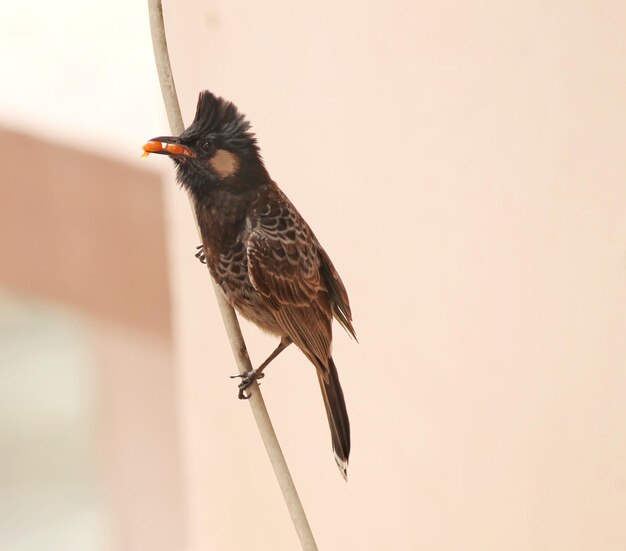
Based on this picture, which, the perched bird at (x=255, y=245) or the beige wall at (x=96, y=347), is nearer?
the perched bird at (x=255, y=245)

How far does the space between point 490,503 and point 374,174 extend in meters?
0.47

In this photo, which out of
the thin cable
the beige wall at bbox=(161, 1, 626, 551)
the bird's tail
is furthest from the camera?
the beige wall at bbox=(161, 1, 626, 551)

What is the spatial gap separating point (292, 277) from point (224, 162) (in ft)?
0.42

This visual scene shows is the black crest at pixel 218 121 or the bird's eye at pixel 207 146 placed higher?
the black crest at pixel 218 121

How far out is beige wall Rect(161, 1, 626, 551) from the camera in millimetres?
1025

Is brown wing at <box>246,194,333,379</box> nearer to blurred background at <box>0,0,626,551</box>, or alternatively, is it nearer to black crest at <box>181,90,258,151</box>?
black crest at <box>181,90,258,151</box>

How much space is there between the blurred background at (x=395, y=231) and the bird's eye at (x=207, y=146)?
35cm

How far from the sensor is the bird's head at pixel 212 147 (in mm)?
662

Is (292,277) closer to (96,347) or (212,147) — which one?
(212,147)

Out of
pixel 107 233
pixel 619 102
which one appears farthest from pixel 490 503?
pixel 107 233

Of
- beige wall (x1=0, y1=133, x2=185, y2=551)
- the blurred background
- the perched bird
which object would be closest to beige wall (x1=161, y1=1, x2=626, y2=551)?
the blurred background

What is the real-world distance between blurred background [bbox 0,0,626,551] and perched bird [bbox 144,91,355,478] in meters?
0.31

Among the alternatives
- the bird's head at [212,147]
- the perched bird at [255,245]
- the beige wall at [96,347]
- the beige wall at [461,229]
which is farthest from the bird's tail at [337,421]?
the beige wall at [96,347]

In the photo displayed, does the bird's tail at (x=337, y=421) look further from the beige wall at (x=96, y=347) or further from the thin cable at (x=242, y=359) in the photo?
the beige wall at (x=96, y=347)
